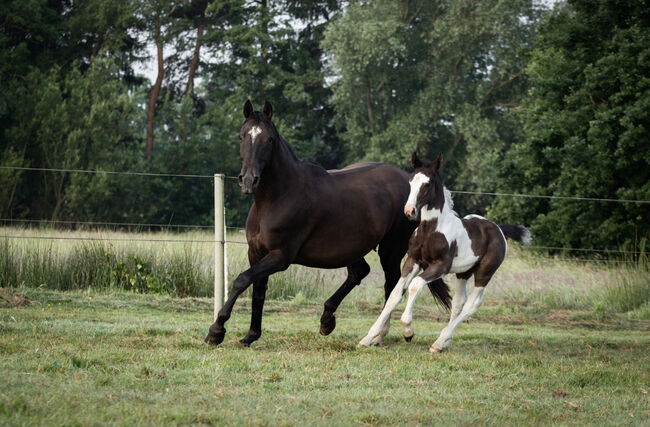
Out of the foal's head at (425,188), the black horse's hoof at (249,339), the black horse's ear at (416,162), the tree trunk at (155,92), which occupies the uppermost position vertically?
the tree trunk at (155,92)

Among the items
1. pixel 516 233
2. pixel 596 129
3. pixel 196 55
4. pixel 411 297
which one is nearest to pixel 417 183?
pixel 411 297

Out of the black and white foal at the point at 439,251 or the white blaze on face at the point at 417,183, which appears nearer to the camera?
the white blaze on face at the point at 417,183

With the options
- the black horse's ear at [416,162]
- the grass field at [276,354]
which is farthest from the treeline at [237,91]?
the black horse's ear at [416,162]

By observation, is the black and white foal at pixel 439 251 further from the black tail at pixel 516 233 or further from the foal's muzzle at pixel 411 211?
the black tail at pixel 516 233

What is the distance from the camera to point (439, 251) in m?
7.56

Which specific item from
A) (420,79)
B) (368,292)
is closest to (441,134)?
(420,79)

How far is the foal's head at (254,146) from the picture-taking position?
6.79 meters

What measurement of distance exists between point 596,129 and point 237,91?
25200mm

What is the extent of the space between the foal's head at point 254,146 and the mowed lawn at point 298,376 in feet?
4.71

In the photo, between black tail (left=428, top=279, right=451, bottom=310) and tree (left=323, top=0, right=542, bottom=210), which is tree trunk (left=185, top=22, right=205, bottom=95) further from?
black tail (left=428, top=279, right=451, bottom=310)

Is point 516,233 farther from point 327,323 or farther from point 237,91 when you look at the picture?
point 237,91

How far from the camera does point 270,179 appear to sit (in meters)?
7.32

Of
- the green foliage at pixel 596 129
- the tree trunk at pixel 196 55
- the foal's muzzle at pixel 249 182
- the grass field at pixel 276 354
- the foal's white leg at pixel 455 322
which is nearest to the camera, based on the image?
the grass field at pixel 276 354

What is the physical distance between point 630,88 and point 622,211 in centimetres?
284
